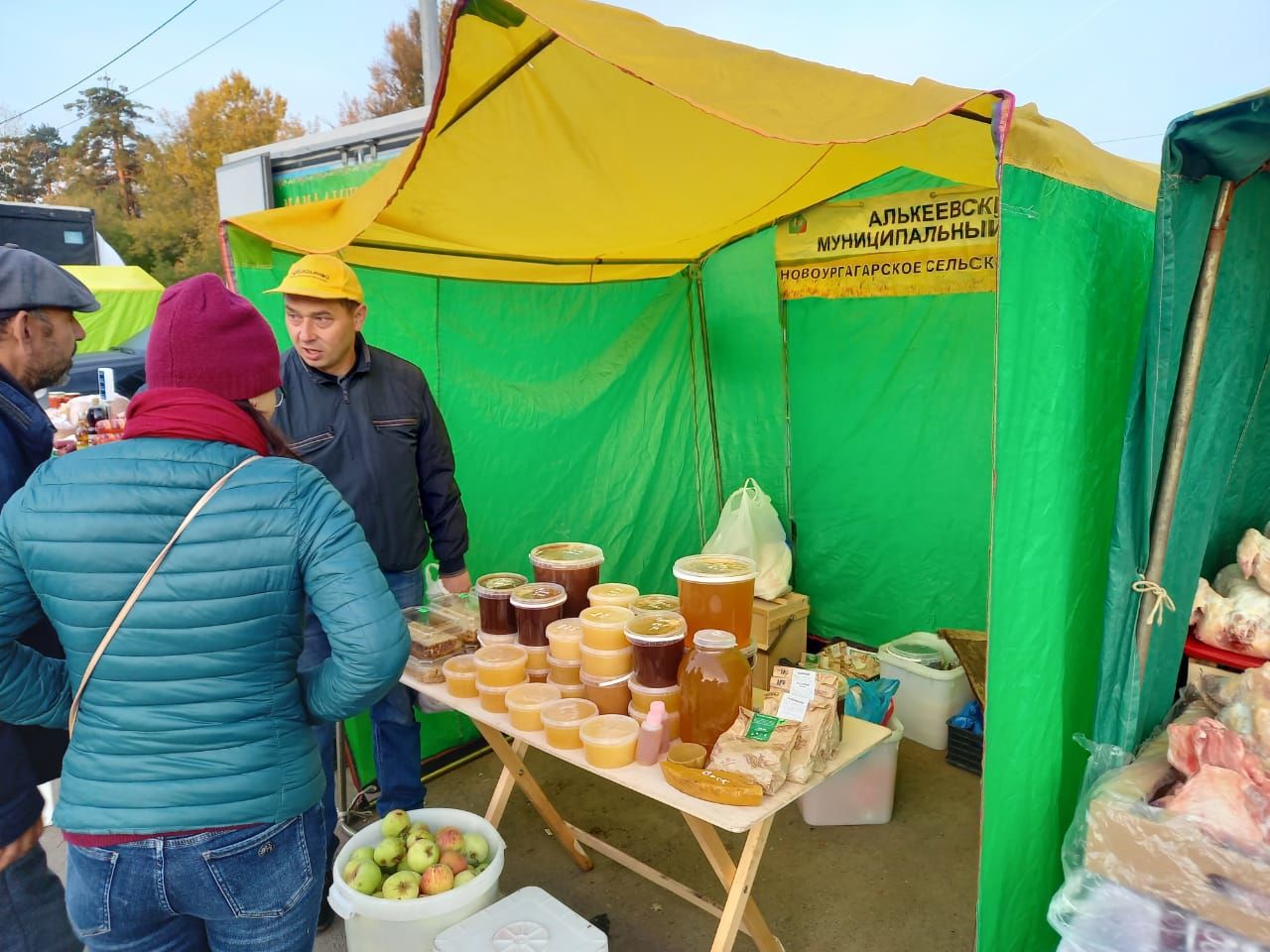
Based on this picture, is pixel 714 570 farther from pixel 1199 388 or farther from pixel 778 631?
pixel 778 631

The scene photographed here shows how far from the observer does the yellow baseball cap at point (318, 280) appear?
2.51 meters

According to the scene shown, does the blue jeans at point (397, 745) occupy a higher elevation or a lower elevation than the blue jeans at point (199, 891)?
lower

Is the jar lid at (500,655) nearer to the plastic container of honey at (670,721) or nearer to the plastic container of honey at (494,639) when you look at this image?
the plastic container of honey at (494,639)

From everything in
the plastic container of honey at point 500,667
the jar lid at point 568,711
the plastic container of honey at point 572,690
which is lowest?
the jar lid at point 568,711

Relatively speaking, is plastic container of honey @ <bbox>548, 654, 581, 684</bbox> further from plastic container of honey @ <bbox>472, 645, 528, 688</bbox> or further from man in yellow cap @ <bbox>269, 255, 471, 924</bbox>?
man in yellow cap @ <bbox>269, 255, 471, 924</bbox>

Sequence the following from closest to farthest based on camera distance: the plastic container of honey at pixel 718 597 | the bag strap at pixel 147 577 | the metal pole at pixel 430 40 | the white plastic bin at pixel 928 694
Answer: the bag strap at pixel 147 577 < the plastic container of honey at pixel 718 597 < the white plastic bin at pixel 928 694 < the metal pole at pixel 430 40

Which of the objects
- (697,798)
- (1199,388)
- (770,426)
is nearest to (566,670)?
(697,798)

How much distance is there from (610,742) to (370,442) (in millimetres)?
1345

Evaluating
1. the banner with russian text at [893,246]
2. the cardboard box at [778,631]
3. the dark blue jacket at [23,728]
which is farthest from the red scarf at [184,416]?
the banner with russian text at [893,246]

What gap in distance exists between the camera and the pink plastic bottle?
6.50 feet

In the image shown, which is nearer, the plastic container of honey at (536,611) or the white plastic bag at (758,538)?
the plastic container of honey at (536,611)

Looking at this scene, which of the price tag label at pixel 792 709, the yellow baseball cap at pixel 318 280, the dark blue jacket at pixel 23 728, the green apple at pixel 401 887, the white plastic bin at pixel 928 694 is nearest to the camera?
the dark blue jacket at pixel 23 728

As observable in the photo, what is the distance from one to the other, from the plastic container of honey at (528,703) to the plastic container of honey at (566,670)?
1.5 inches

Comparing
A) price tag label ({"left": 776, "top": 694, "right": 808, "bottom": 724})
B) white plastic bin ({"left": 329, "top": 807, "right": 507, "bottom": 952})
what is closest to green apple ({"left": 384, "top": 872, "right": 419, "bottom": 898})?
white plastic bin ({"left": 329, "top": 807, "right": 507, "bottom": 952})
